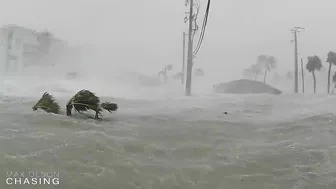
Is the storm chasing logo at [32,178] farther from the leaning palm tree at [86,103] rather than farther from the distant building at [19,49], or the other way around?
the distant building at [19,49]

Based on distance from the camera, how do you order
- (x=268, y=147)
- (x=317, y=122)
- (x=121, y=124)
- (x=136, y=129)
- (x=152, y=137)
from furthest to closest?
(x=317, y=122), (x=121, y=124), (x=136, y=129), (x=152, y=137), (x=268, y=147)

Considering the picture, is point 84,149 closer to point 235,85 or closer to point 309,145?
point 309,145

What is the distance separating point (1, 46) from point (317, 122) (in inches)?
1011

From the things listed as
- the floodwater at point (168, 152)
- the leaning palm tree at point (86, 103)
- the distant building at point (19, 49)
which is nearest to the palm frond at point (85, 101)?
the leaning palm tree at point (86, 103)

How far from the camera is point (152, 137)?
722cm

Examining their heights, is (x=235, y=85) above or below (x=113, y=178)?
above

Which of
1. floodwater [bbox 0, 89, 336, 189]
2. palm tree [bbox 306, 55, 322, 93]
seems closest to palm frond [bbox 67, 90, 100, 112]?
floodwater [bbox 0, 89, 336, 189]

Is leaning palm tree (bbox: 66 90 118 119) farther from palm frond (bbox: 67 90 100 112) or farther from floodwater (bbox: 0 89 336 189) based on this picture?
floodwater (bbox: 0 89 336 189)

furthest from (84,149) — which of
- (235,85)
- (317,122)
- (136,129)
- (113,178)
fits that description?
(235,85)

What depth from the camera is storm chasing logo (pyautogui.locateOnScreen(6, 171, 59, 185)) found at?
432 cm

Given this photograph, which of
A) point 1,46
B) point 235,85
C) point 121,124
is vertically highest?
point 1,46

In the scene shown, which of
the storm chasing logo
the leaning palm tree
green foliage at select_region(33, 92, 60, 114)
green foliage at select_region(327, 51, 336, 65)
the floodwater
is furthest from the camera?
green foliage at select_region(327, 51, 336, 65)

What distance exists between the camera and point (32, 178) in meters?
4.46

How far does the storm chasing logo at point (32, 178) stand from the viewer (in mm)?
4316
